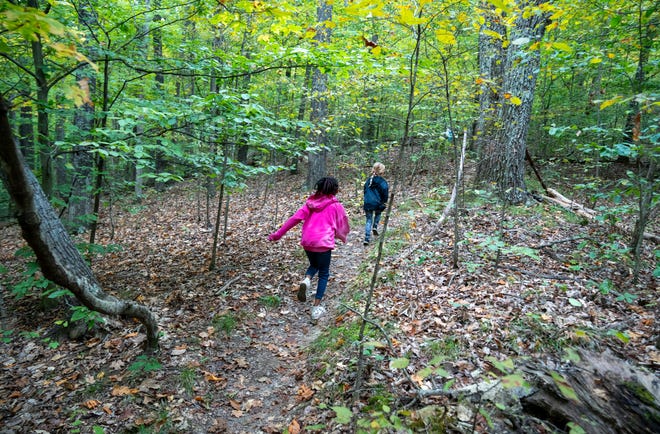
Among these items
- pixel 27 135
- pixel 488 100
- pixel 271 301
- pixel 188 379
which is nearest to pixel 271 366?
pixel 188 379

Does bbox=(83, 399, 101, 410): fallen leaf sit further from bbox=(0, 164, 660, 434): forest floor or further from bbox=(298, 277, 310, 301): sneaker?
bbox=(298, 277, 310, 301): sneaker

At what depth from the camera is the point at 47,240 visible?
2.81 m

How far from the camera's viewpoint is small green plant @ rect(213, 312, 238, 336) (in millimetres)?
5012

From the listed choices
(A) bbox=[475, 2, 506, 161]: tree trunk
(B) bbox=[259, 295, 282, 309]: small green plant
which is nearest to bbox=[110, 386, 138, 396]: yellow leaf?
(B) bbox=[259, 295, 282, 309]: small green plant

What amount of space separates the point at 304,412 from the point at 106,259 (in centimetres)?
790

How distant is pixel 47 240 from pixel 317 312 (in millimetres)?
3664

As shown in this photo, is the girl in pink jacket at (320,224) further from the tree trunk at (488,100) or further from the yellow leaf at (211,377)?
the tree trunk at (488,100)

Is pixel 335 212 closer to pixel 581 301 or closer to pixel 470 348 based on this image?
pixel 470 348

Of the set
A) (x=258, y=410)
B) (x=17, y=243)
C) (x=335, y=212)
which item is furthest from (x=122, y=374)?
(x=17, y=243)

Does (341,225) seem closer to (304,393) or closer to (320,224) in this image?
(320,224)

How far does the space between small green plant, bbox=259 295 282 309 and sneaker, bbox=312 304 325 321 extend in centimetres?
73

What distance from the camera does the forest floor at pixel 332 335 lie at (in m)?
3.26

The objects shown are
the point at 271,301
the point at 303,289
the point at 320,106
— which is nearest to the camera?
the point at 303,289

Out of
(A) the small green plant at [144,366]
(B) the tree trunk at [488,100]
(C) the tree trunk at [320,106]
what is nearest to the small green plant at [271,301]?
(A) the small green plant at [144,366]
